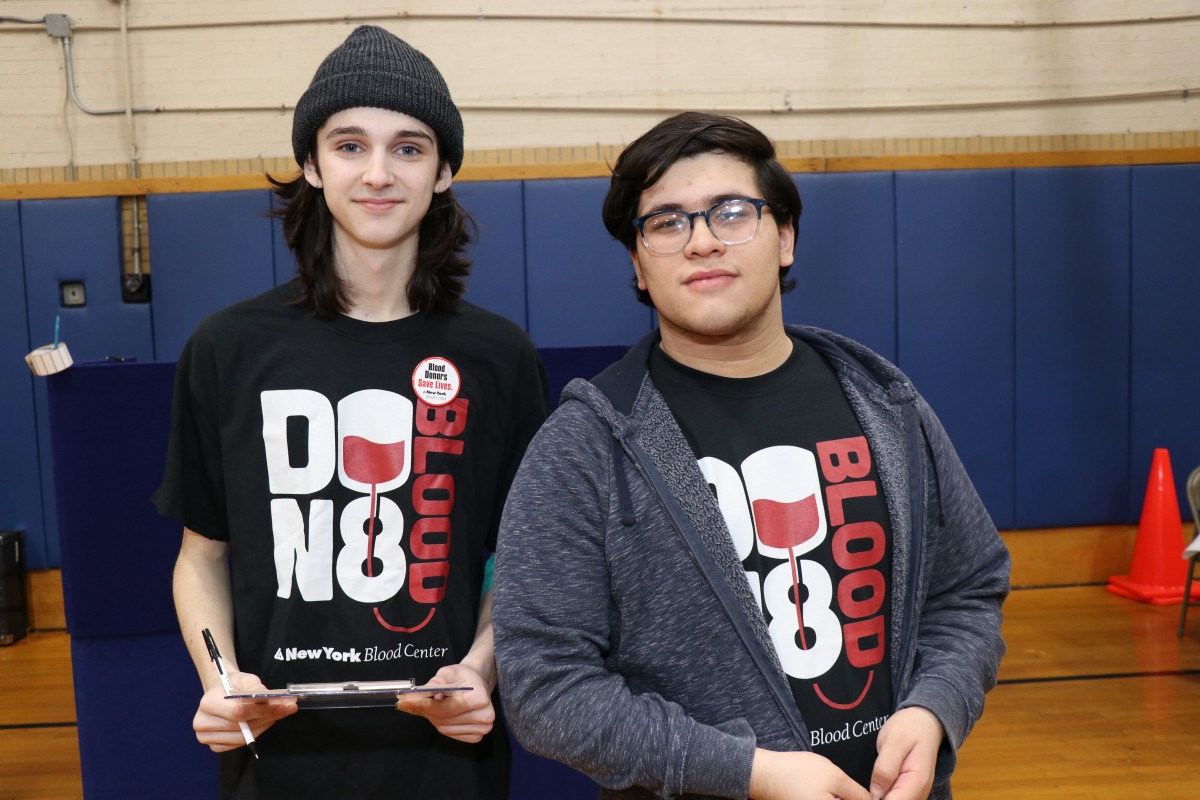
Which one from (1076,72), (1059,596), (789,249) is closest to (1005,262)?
(1076,72)

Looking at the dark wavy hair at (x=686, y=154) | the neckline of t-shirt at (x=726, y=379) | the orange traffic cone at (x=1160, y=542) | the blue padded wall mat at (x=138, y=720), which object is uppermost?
the dark wavy hair at (x=686, y=154)

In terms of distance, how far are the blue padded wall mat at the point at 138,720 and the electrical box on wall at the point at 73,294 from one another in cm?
250

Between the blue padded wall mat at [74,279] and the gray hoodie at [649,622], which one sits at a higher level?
the blue padded wall mat at [74,279]

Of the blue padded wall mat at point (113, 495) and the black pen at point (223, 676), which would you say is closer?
the black pen at point (223, 676)

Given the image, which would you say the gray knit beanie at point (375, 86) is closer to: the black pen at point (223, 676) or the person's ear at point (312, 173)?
the person's ear at point (312, 173)

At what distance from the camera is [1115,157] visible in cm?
428

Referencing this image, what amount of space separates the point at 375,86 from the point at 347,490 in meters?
0.52

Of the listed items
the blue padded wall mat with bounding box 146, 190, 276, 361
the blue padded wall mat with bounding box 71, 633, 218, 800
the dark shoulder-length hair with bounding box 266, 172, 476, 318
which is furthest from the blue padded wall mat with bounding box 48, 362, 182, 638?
the blue padded wall mat with bounding box 146, 190, 276, 361

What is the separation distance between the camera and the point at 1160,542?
4.11m

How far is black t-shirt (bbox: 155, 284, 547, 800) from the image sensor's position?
4.24 feet

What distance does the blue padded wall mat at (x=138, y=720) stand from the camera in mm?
1955

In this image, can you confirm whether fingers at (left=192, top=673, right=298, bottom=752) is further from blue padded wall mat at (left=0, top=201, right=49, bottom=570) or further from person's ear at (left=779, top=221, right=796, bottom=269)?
blue padded wall mat at (left=0, top=201, right=49, bottom=570)

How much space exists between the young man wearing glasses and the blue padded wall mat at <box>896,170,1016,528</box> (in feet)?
10.5

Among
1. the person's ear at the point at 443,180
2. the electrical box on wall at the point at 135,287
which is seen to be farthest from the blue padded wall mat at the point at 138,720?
the electrical box on wall at the point at 135,287
